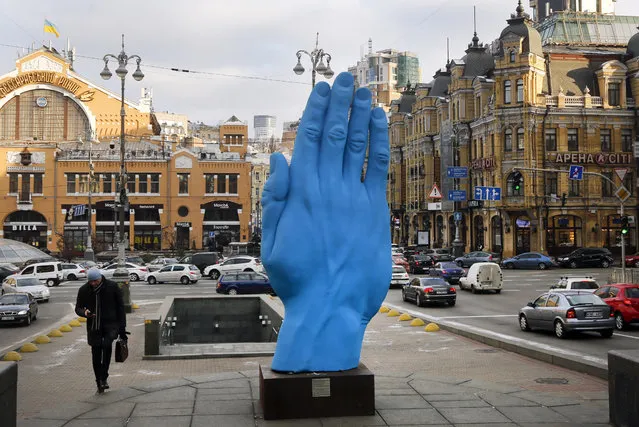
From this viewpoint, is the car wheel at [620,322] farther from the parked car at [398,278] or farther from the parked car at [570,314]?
the parked car at [398,278]

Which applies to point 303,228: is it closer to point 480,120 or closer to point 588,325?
point 588,325

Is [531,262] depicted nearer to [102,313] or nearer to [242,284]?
[242,284]

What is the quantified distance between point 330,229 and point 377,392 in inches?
111

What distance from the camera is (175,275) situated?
4472 cm

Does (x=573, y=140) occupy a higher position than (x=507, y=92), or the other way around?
(x=507, y=92)

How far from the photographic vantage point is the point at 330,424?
9438mm

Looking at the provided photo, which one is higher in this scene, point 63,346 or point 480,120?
point 480,120

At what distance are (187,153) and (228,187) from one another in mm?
5948

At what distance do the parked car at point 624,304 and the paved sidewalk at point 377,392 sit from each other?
6076 millimetres

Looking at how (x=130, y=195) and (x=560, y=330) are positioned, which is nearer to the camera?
(x=560, y=330)

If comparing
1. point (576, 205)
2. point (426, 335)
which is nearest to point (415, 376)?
point (426, 335)

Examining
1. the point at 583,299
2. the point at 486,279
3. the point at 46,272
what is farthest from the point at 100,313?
the point at 46,272

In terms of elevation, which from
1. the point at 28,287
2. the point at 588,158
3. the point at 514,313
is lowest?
the point at 514,313

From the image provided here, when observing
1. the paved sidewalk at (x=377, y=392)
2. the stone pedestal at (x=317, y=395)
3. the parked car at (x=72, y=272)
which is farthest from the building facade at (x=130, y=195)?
the stone pedestal at (x=317, y=395)
